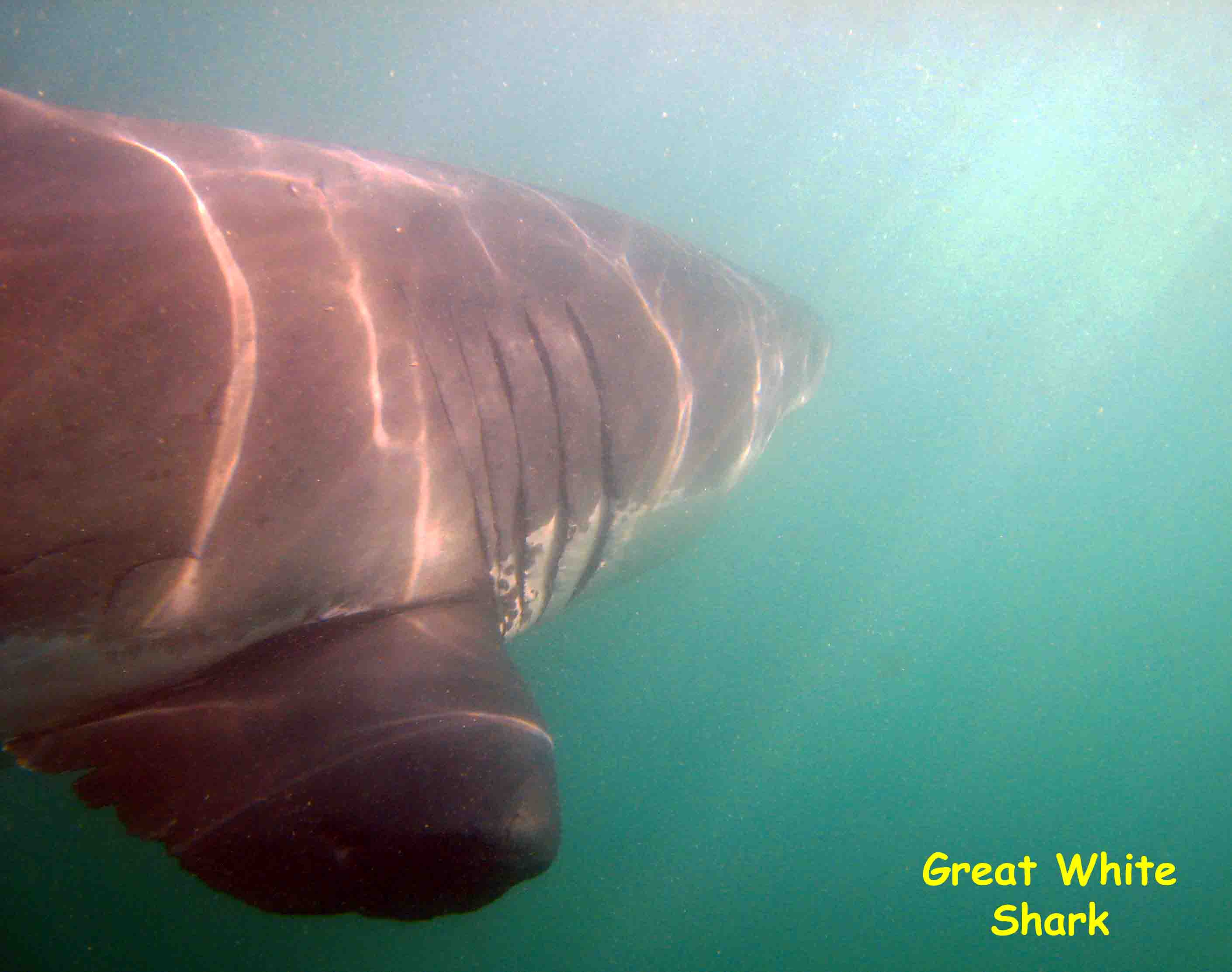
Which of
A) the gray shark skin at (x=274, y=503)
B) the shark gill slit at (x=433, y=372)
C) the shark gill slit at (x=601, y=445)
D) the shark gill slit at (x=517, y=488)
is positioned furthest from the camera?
the shark gill slit at (x=601, y=445)

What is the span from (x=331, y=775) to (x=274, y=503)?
0.71 m

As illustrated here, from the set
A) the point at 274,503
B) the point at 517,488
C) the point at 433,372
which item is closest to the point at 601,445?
Answer: the point at 517,488

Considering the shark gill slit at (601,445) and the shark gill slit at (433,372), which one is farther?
the shark gill slit at (601,445)

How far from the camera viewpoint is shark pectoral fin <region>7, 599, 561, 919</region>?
1.52 m

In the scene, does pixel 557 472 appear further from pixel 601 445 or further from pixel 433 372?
pixel 433 372

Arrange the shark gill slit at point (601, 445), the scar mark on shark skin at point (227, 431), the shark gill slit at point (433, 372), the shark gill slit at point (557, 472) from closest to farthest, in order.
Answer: the scar mark on shark skin at point (227, 431) → the shark gill slit at point (433, 372) → the shark gill slit at point (557, 472) → the shark gill slit at point (601, 445)

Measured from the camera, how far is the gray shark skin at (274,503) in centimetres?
150

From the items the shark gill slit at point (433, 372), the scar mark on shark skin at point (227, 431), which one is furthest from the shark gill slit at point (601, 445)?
the scar mark on shark skin at point (227, 431)

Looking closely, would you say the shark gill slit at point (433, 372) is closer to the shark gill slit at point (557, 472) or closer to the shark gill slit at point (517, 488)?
the shark gill slit at point (517, 488)

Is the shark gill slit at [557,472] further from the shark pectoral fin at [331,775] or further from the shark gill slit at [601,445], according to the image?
the shark pectoral fin at [331,775]

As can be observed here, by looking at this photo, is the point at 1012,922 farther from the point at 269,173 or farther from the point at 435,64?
the point at 435,64

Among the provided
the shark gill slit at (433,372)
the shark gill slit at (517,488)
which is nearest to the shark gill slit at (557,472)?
the shark gill slit at (517,488)

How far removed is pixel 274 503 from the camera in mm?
1727

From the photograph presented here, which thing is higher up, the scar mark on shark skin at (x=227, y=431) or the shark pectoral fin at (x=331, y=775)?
the scar mark on shark skin at (x=227, y=431)
